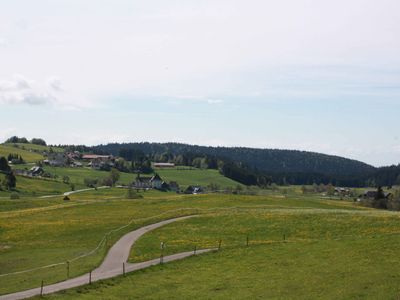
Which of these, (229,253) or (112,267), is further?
(229,253)

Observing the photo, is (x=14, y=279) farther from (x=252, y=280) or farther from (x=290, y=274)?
(x=290, y=274)

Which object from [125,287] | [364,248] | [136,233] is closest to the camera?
[125,287]

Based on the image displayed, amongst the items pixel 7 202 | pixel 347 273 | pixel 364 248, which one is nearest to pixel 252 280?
pixel 347 273

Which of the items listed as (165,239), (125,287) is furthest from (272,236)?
(125,287)

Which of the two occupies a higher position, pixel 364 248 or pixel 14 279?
pixel 364 248

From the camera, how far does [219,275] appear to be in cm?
4400

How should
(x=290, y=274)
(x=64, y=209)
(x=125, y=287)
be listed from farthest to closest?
(x=64, y=209), (x=290, y=274), (x=125, y=287)

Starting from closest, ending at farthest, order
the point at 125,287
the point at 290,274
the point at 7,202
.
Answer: the point at 125,287 < the point at 290,274 < the point at 7,202

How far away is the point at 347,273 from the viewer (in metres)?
41.5

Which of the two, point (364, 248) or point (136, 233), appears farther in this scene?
point (136, 233)

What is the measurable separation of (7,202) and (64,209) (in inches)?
1161

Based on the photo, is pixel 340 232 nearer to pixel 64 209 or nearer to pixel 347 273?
pixel 347 273

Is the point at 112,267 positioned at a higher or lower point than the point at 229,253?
lower

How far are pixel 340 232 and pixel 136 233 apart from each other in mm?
25489
